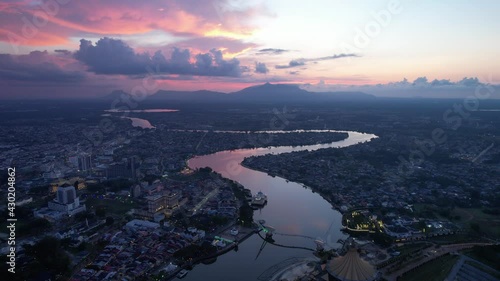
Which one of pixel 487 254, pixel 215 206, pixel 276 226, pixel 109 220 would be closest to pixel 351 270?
pixel 487 254

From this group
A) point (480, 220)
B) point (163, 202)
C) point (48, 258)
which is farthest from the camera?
point (163, 202)

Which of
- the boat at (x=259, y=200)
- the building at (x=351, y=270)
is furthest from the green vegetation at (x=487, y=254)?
the boat at (x=259, y=200)

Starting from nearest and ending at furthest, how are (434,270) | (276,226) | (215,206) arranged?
(434,270), (276,226), (215,206)

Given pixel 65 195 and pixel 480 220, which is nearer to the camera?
pixel 480 220

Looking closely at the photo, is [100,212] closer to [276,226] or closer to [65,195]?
[65,195]

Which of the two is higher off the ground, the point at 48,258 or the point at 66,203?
the point at 66,203

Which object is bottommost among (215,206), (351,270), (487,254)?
(215,206)

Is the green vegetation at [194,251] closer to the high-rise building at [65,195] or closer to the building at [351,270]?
the high-rise building at [65,195]
